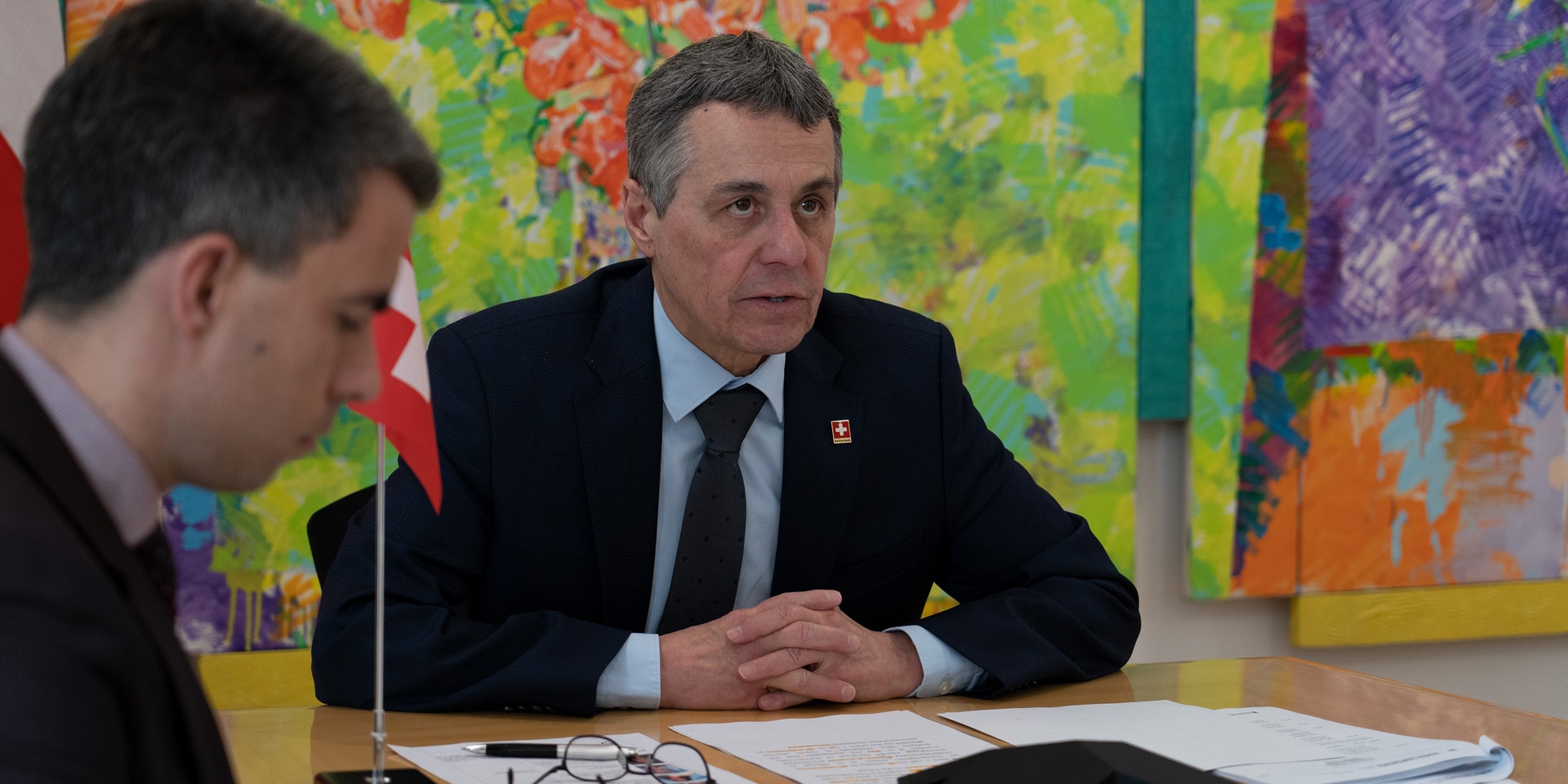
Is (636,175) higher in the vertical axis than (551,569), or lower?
higher

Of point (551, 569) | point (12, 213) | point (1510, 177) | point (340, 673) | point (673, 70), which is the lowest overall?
point (340, 673)

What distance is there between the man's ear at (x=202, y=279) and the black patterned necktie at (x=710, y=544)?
1.15 metres

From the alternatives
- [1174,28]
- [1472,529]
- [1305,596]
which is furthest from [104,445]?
[1472,529]

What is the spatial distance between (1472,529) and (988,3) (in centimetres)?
173

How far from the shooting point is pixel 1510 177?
10.9 feet

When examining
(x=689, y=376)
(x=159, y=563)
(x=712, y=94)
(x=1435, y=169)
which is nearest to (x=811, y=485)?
(x=689, y=376)

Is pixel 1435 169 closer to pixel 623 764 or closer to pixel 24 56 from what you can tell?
pixel 623 764

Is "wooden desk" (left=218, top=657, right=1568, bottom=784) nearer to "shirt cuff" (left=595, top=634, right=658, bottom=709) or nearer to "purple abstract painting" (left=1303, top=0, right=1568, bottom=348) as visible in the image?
"shirt cuff" (left=595, top=634, right=658, bottom=709)

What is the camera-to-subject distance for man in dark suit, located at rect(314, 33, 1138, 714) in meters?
1.74

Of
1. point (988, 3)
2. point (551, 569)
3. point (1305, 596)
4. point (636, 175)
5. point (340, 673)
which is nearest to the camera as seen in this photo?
point (340, 673)

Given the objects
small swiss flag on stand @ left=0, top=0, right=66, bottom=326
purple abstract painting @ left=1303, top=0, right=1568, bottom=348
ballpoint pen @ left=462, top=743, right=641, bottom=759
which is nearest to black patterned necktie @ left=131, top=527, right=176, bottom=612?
ballpoint pen @ left=462, top=743, right=641, bottom=759

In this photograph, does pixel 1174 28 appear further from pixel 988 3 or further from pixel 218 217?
pixel 218 217

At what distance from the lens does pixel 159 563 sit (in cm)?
103

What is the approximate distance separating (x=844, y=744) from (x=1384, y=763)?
1.75 ft
